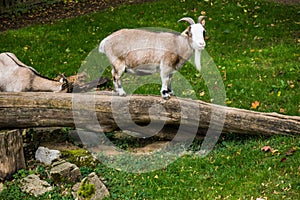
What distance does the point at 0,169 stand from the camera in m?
7.22

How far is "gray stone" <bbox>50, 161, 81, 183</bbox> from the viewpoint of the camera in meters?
7.00

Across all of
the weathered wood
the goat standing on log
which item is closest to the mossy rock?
the weathered wood

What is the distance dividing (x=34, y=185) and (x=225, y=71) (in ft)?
17.2

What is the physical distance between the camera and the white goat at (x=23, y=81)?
829 centimetres

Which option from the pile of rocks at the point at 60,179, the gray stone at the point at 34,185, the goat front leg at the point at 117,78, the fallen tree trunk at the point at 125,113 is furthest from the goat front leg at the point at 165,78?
the gray stone at the point at 34,185

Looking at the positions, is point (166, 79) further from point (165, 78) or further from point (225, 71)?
point (225, 71)

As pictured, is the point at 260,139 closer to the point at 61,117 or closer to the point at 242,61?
the point at 61,117

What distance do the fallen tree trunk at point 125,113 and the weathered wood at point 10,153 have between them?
0.47 metres

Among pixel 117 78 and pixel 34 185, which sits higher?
pixel 117 78

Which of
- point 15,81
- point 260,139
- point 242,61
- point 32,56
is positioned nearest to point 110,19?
point 32,56

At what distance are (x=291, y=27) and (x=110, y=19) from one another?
500 centimetres

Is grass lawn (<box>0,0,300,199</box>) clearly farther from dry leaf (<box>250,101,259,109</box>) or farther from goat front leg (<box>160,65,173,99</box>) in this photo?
goat front leg (<box>160,65,173,99</box>)

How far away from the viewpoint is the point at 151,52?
700 centimetres

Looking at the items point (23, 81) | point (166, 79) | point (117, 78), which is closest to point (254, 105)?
point (166, 79)
